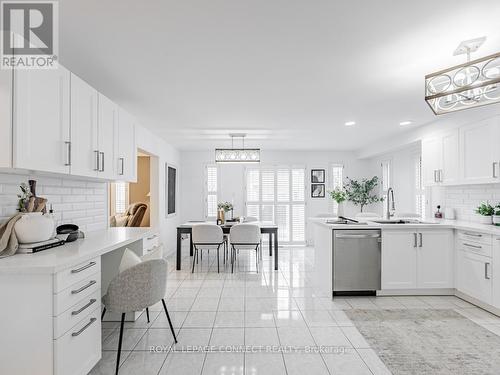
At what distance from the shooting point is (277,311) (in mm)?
3309

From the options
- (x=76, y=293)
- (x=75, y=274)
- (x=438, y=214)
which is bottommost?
(x=76, y=293)

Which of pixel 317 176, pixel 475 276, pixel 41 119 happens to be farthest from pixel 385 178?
pixel 41 119

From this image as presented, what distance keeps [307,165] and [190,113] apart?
4433 millimetres

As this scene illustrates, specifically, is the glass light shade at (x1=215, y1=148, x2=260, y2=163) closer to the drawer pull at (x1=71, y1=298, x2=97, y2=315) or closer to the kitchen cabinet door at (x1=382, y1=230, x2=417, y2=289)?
the kitchen cabinet door at (x1=382, y1=230, x2=417, y2=289)

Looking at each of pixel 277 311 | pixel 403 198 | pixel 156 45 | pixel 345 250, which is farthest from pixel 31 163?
pixel 403 198

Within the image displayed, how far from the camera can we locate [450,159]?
427 cm

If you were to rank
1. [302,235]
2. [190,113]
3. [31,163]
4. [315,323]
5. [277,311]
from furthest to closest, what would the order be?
[302,235], [190,113], [277,311], [315,323], [31,163]

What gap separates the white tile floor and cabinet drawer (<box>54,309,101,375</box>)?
0.29 m

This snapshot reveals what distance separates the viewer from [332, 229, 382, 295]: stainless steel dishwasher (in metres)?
3.74

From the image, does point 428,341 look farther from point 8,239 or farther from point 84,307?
point 8,239

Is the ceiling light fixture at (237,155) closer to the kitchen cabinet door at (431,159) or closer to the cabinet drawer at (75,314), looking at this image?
the kitchen cabinet door at (431,159)

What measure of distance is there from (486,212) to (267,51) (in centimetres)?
347

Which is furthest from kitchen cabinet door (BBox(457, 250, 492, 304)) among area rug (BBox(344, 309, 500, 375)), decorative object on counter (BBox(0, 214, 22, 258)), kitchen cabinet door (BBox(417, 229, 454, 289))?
decorative object on counter (BBox(0, 214, 22, 258))

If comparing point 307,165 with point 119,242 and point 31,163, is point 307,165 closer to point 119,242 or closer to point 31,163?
point 119,242
